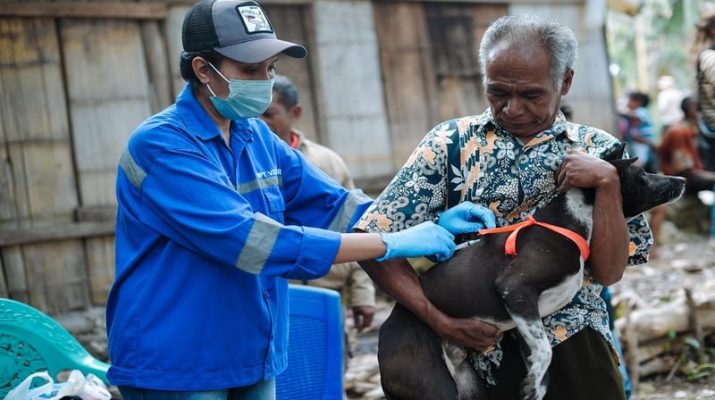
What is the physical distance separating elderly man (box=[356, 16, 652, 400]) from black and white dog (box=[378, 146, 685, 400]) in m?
0.05

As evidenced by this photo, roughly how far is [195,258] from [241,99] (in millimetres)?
570

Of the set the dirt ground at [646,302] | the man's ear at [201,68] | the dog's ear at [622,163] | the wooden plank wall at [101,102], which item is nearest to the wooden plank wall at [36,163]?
the wooden plank wall at [101,102]

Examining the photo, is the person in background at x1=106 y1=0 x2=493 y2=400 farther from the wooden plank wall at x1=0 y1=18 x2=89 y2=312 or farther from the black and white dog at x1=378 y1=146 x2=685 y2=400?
the wooden plank wall at x1=0 y1=18 x2=89 y2=312

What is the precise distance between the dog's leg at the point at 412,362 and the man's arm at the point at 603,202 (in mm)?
607

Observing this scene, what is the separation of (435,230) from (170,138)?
0.90 metres

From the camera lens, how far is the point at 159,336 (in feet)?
9.67

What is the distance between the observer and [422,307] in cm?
299

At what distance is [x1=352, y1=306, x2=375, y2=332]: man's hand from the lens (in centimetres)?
546

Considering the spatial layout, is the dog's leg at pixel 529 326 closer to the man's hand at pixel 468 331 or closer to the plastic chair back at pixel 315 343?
the man's hand at pixel 468 331

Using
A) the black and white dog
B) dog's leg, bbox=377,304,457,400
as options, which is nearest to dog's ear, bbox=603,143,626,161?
the black and white dog

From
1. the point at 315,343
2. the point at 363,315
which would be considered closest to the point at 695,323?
the point at 363,315

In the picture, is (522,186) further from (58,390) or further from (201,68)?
(58,390)

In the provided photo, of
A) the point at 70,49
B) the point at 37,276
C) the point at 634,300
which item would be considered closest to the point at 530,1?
the point at 634,300

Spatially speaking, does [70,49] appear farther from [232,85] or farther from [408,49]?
[232,85]
